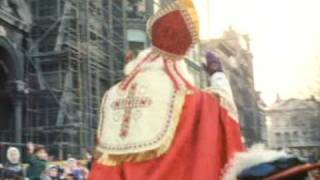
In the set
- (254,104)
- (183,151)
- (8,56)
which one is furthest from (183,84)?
(254,104)

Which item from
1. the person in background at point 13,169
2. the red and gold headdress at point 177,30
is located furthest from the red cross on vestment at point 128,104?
the person in background at point 13,169

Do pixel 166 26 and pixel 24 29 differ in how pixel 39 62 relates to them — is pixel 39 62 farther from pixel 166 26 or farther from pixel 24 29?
pixel 166 26

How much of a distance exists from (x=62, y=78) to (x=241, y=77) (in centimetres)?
3381

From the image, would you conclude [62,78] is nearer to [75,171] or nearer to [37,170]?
[75,171]

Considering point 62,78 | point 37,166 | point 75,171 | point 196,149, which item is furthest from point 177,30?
point 62,78

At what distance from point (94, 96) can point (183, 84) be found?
1715 centimetres

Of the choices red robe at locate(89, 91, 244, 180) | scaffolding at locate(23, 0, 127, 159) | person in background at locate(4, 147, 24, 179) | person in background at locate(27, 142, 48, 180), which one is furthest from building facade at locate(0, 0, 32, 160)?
red robe at locate(89, 91, 244, 180)

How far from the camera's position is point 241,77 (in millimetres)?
52062

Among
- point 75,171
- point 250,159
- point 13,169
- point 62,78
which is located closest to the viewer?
point 250,159

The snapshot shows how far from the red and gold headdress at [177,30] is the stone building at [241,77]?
4198 centimetres

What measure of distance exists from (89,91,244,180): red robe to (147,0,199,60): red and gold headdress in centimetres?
39

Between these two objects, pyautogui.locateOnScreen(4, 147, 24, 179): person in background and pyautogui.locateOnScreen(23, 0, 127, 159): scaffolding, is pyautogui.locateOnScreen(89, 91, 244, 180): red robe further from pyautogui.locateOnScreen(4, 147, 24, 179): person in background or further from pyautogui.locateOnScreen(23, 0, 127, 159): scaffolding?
pyautogui.locateOnScreen(23, 0, 127, 159): scaffolding


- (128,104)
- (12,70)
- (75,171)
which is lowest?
(75,171)

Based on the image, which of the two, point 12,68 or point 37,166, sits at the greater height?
point 12,68
